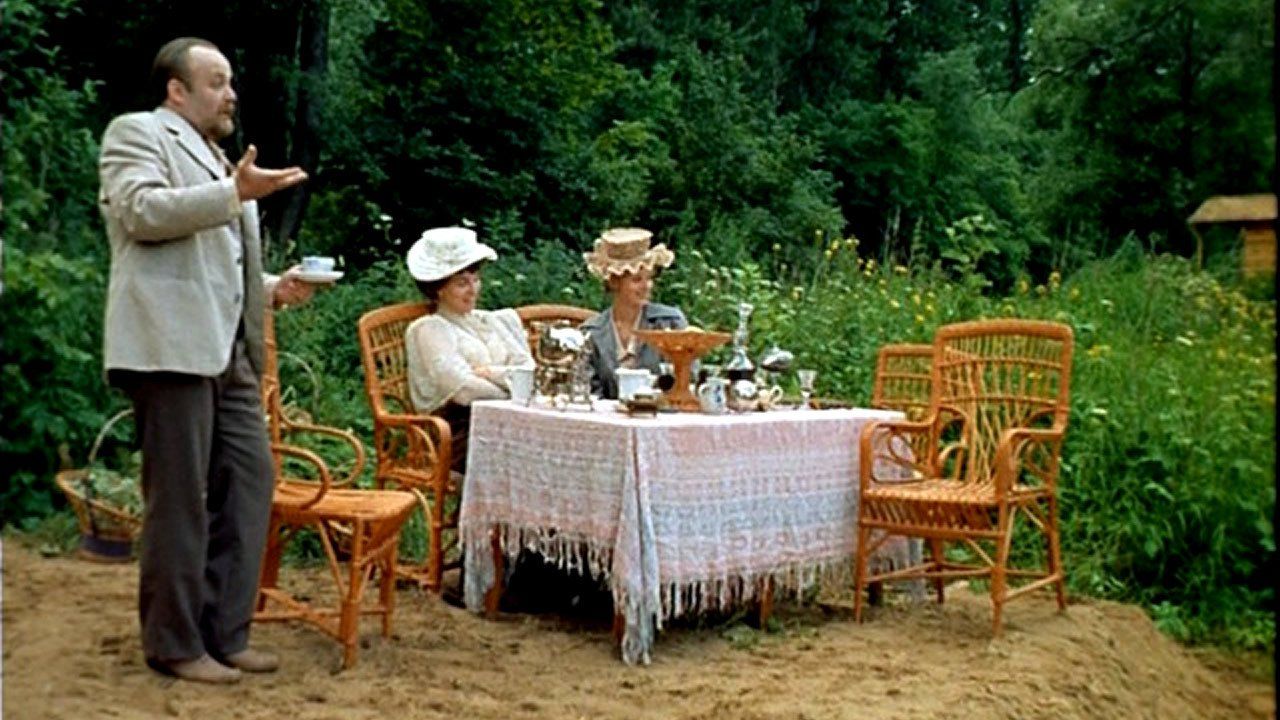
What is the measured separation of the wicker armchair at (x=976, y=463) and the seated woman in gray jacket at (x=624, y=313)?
2.49 ft

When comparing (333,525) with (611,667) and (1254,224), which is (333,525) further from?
(1254,224)

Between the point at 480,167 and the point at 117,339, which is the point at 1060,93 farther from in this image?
the point at 480,167

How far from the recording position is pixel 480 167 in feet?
28.2

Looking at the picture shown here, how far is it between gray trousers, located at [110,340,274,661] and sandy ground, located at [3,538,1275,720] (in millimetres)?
144

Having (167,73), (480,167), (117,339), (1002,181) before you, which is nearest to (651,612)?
(117,339)

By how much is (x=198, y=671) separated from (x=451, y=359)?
4.65 ft

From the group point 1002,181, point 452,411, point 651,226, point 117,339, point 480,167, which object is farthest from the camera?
point 1002,181

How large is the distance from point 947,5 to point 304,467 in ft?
46.4

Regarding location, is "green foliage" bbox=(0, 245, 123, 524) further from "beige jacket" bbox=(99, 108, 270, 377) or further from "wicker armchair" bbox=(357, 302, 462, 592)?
"wicker armchair" bbox=(357, 302, 462, 592)

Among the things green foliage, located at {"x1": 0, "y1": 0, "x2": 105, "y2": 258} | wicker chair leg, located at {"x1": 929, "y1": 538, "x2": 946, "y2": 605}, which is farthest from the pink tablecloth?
green foliage, located at {"x1": 0, "y1": 0, "x2": 105, "y2": 258}

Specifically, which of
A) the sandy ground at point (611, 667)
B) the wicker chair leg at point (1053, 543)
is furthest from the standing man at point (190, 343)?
the wicker chair leg at point (1053, 543)

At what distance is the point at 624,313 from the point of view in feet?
14.8

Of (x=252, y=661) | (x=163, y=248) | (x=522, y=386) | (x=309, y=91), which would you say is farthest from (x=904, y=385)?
(x=309, y=91)

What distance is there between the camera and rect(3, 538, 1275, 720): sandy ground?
10.3ft
